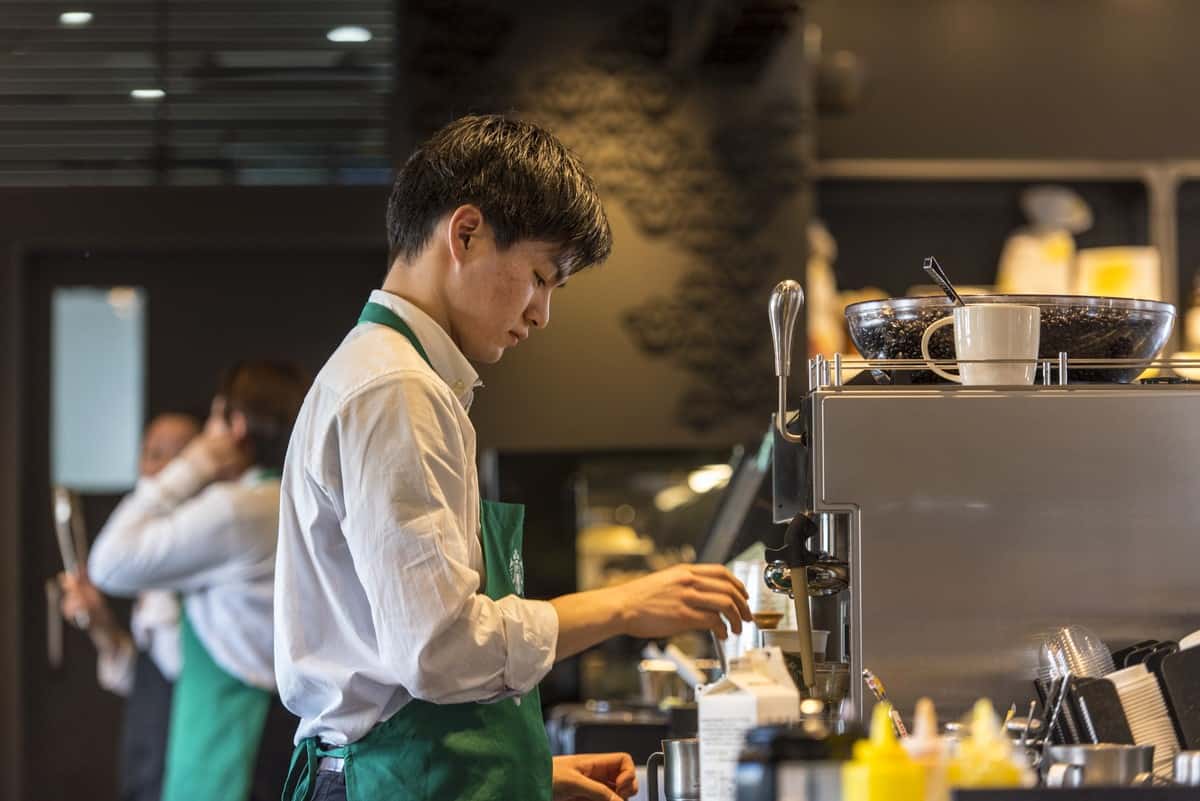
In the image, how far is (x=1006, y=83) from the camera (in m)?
4.62

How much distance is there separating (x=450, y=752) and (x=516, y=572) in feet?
0.75

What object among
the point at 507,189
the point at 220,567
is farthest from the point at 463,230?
the point at 220,567

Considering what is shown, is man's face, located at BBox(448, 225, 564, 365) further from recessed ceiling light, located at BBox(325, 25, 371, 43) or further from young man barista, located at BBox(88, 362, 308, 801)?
recessed ceiling light, located at BBox(325, 25, 371, 43)

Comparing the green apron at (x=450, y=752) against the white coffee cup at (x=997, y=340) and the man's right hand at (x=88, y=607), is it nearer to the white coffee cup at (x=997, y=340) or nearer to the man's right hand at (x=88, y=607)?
the white coffee cup at (x=997, y=340)

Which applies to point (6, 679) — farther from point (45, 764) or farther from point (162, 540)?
point (162, 540)

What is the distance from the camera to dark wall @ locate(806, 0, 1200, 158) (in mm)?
4602

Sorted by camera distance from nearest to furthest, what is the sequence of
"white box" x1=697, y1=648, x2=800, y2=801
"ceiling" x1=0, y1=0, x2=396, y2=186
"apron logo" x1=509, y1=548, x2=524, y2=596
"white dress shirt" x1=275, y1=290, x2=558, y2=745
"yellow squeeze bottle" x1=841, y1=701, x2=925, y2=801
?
"yellow squeeze bottle" x1=841, y1=701, x2=925, y2=801, "white box" x1=697, y1=648, x2=800, y2=801, "white dress shirt" x1=275, y1=290, x2=558, y2=745, "apron logo" x1=509, y1=548, x2=524, y2=596, "ceiling" x1=0, y1=0, x2=396, y2=186

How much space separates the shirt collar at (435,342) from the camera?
1.66 metres

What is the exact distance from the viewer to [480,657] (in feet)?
4.88

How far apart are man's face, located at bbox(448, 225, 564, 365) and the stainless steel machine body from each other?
12.1 inches

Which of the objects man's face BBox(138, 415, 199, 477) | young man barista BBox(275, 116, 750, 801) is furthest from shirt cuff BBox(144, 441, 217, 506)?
young man barista BBox(275, 116, 750, 801)

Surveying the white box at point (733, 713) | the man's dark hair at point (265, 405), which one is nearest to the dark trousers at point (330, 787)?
the white box at point (733, 713)

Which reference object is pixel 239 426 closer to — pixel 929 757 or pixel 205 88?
pixel 205 88

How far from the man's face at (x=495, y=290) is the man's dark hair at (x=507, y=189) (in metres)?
0.01
